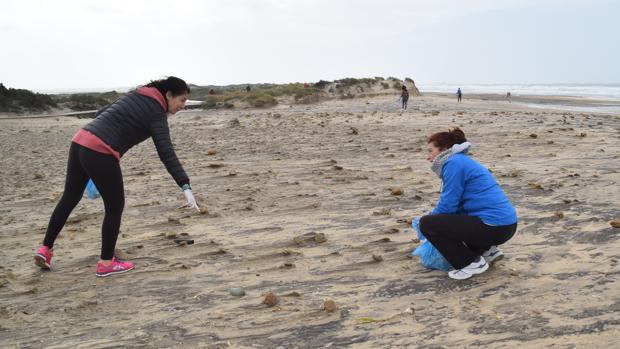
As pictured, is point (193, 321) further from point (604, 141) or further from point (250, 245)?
point (604, 141)

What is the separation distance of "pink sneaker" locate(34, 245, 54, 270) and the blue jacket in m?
3.15

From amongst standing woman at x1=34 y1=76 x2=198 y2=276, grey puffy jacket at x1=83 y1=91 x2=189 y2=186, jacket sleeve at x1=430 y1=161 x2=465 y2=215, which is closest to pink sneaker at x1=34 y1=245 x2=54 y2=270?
standing woman at x1=34 y1=76 x2=198 y2=276

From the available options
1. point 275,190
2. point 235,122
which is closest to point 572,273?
point 275,190

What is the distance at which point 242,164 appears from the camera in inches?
337

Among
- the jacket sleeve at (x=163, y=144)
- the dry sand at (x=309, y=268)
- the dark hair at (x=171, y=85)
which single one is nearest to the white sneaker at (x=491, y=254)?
the dry sand at (x=309, y=268)

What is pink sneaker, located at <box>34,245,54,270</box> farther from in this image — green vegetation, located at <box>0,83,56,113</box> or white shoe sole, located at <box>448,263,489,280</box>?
green vegetation, located at <box>0,83,56,113</box>

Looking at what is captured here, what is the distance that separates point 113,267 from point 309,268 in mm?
1531

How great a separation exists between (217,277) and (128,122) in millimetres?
1342

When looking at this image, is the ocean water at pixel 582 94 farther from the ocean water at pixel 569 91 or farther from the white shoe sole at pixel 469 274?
the white shoe sole at pixel 469 274

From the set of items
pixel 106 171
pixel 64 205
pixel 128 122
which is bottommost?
pixel 64 205

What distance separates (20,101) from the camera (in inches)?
1036

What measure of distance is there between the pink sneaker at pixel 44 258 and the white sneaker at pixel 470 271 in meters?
3.13

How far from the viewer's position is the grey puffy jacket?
3.72 meters

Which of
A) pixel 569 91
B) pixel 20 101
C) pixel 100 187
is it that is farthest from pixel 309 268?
pixel 569 91
